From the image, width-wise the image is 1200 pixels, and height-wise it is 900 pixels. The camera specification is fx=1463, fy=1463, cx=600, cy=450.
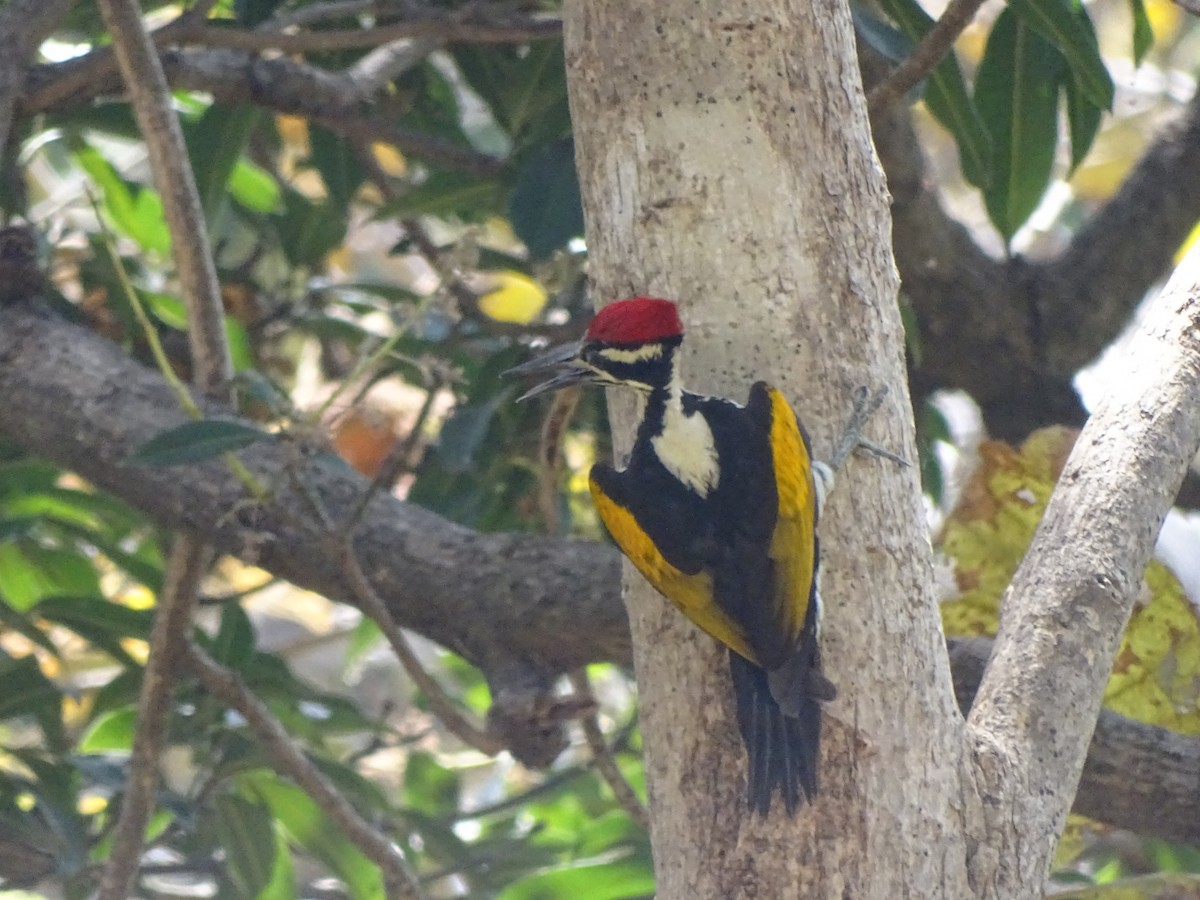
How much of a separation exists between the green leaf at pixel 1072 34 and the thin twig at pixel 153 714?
149 cm

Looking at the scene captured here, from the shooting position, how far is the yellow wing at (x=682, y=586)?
5.18 feet

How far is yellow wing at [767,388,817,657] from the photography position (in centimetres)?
160

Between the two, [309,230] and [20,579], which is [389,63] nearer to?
[309,230]

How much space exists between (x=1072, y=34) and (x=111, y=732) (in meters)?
1.98

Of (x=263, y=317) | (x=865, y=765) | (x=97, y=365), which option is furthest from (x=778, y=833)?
(x=263, y=317)

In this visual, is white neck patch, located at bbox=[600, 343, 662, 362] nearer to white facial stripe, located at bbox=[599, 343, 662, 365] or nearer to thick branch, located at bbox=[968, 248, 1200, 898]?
white facial stripe, located at bbox=[599, 343, 662, 365]

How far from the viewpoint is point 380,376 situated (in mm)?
2607

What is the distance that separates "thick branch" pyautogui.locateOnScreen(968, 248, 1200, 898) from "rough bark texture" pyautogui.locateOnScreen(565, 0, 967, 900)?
0.25 feet

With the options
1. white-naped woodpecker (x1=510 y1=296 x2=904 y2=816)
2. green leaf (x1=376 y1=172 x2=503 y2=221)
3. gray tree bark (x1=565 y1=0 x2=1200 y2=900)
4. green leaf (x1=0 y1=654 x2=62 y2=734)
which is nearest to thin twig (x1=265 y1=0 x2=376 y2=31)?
green leaf (x1=376 y1=172 x2=503 y2=221)

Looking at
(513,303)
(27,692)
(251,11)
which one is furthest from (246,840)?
(513,303)

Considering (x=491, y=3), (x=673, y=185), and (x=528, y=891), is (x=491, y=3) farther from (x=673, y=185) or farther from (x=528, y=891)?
(x=528, y=891)

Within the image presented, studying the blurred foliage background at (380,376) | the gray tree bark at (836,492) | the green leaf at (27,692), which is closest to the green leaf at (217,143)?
the blurred foliage background at (380,376)

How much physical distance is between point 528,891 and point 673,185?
139cm

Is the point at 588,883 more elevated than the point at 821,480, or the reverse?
the point at 821,480
